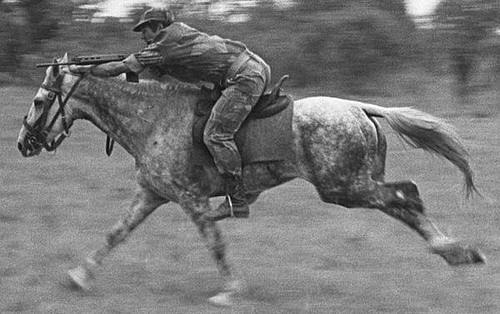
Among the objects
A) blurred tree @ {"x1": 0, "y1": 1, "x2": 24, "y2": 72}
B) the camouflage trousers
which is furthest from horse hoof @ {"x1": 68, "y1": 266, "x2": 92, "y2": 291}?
blurred tree @ {"x1": 0, "y1": 1, "x2": 24, "y2": 72}

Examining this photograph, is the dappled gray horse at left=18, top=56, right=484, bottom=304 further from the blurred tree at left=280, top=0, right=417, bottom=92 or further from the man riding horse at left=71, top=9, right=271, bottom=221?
the blurred tree at left=280, top=0, right=417, bottom=92

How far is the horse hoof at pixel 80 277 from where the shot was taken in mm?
7648

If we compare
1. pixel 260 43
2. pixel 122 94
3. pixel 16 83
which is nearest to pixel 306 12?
pixel 260 43

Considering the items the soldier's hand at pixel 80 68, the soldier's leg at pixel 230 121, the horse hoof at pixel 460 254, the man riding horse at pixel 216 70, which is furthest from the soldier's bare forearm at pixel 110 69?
the horse hoof at pixel 460 254

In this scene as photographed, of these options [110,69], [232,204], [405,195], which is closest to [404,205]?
[405,195]

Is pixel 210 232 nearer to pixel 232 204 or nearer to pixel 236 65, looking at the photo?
pixel 232 204

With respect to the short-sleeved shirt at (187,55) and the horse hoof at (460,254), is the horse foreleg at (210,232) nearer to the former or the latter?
the short-sleeved shirt at (187,55)

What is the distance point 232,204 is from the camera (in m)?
7.41

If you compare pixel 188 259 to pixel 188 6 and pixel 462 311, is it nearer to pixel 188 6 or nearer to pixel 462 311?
pixel 462 311

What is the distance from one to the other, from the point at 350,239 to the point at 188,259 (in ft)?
5.49

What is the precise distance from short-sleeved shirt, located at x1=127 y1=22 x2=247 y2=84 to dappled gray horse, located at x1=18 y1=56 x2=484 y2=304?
0.31 metres

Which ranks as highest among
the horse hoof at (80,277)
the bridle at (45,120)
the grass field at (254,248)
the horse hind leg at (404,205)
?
the bridle at (45,120)

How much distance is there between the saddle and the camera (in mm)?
7344

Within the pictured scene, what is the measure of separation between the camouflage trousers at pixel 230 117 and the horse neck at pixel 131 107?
0.38m
